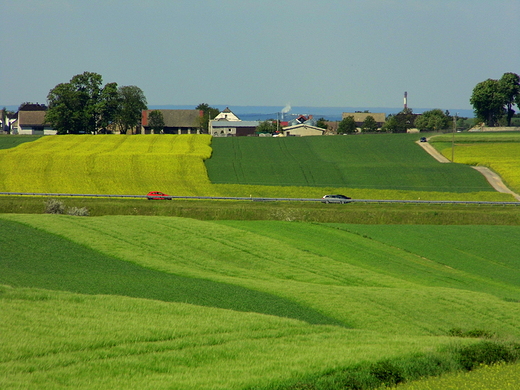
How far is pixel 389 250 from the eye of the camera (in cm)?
4119

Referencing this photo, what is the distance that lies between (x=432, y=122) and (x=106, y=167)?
128 meters

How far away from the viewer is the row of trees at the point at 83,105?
128 metres

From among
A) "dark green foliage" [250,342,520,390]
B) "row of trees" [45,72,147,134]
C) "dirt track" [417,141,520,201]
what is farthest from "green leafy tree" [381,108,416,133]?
"dark green foliage" [250,342,520,390]

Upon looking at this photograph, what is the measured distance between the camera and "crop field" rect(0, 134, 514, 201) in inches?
2872

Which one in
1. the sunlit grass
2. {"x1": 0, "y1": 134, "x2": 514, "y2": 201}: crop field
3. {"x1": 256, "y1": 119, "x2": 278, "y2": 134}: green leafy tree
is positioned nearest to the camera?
the sunlit grass

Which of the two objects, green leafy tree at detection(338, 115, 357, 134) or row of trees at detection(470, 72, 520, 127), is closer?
row of trees at detection(470, 72, 520, 127)

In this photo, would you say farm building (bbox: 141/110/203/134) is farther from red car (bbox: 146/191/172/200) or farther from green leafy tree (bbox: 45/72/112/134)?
red car (bbox: 146/191/172/200)

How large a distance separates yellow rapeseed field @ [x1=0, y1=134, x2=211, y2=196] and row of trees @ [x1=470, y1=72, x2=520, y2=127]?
80769 millimetres

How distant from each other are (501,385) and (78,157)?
85.0 m

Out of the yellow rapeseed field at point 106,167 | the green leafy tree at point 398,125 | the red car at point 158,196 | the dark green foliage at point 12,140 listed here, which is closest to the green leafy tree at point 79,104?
the dark green foliage at point 12,140

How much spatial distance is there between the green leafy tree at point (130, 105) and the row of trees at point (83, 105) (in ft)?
12.4

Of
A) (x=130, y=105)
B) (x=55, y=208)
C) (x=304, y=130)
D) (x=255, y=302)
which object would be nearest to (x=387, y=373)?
(x=255, y=302)

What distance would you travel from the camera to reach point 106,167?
278ft

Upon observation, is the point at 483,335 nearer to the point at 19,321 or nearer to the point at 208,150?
the point at 19,321
